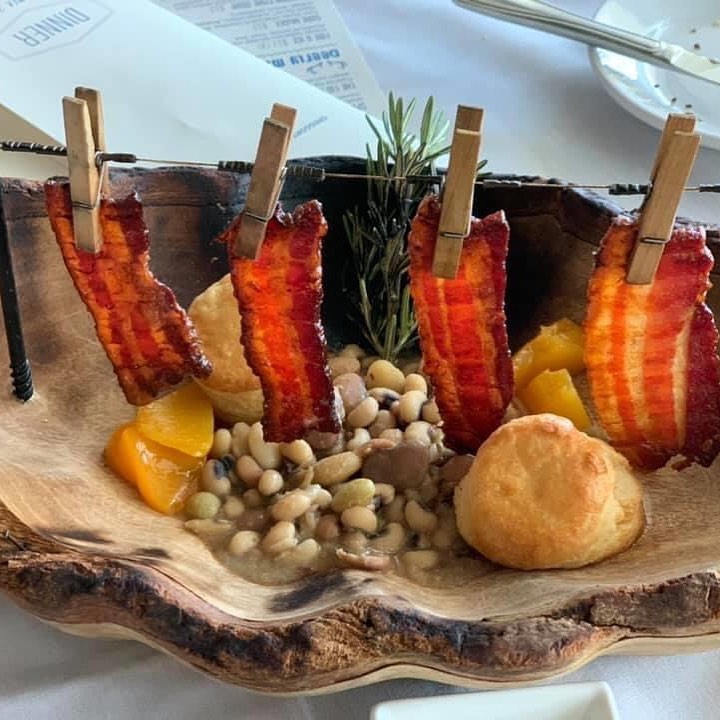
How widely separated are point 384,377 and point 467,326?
0.18 m

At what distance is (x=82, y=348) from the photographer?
1.02 m

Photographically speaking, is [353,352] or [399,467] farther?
[353,352]

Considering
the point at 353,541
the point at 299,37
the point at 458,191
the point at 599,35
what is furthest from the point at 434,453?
the point at 299,37

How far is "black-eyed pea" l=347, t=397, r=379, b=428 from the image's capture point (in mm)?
996

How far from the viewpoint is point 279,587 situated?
0.84 m

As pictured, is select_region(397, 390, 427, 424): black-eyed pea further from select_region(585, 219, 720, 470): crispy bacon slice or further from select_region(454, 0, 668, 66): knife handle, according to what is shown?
select_region(454, 0, 668, 66): knife handle

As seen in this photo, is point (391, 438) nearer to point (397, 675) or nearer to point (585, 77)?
point (397, 675)

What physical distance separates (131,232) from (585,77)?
94 centimetres

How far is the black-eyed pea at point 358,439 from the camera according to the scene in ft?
3.21

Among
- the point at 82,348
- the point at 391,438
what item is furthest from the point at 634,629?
the point at 82,348

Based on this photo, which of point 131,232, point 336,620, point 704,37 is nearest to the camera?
point 336,620

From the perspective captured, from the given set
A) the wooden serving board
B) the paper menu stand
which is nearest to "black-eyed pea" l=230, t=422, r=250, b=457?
the wooden serving board

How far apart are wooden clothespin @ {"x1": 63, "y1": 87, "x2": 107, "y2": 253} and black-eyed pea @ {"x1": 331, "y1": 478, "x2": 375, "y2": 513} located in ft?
0.98

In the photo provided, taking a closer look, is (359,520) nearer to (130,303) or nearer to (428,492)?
(428,492)
